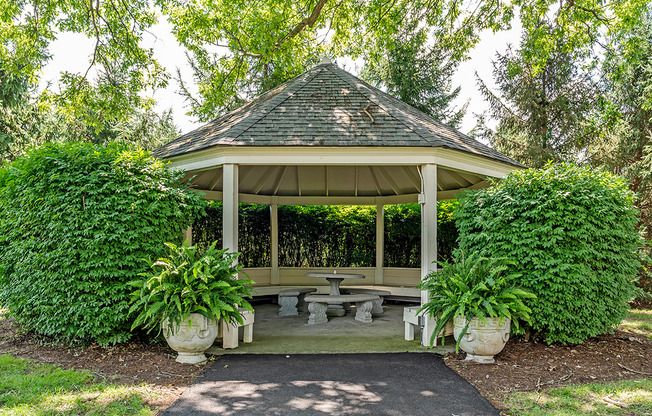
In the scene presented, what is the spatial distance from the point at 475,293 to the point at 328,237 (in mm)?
6873

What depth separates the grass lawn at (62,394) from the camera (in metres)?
4.00

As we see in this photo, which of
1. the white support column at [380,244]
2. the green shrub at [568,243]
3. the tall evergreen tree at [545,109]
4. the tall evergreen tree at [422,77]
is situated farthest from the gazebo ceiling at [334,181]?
the tall evergreen tree at [422,77]

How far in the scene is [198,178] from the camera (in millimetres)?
9953

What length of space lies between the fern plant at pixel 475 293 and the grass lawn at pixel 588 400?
3.35ft

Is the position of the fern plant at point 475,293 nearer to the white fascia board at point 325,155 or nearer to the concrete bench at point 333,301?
the white fascia board at point 325,155

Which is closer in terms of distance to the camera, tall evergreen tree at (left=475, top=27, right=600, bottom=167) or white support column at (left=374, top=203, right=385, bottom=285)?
white support column at (left=374, top=203, right=385, bottom=285)

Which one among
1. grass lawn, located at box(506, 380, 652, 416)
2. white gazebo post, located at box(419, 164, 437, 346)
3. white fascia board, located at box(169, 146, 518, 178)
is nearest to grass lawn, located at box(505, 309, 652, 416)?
grass lawn, located at box(506, 380, 652, 416)

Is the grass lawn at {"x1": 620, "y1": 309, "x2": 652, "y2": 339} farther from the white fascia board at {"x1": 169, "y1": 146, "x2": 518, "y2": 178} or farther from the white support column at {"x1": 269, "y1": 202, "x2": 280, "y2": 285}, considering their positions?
the white support column at {"x1": 269, "y1": 202, "x2": 280, "y2": 285}

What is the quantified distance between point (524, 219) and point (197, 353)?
4.82m

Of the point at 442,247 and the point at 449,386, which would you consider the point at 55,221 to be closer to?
the point at 449,386

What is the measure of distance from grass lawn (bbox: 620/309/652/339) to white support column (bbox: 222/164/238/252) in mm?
7239

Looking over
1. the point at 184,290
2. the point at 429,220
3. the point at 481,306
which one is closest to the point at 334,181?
Result: the point at 429,220

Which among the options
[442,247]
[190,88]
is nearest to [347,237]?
[442,247]

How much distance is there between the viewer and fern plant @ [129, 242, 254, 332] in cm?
551
